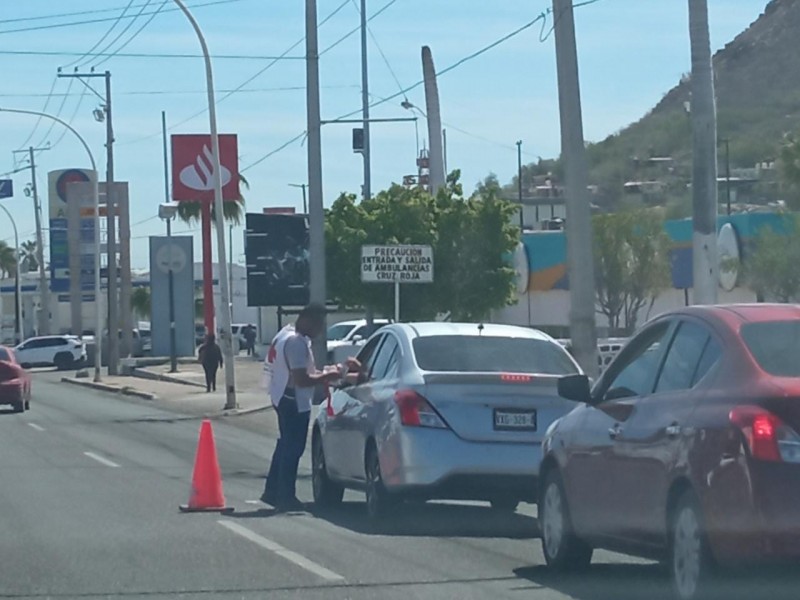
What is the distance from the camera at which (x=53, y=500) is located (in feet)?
48.9

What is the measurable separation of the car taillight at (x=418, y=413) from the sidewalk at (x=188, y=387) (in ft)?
64.9

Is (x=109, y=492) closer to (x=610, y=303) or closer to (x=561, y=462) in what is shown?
(x=561, y=462)

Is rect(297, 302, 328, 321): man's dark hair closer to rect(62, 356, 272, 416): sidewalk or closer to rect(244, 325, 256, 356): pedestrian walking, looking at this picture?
rect(62, 356, 272, 416): sidewalk

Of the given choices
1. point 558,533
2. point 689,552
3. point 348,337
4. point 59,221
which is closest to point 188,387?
point 348,337

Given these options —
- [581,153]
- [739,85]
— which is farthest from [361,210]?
[739,85]

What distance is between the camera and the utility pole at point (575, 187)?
18672 mm

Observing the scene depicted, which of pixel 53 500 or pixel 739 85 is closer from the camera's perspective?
pixel 53 500

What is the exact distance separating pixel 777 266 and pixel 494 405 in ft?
94.7

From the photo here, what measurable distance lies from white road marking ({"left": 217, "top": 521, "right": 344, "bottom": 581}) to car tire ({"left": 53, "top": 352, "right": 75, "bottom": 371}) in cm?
5772

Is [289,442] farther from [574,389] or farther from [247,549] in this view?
[574,389]

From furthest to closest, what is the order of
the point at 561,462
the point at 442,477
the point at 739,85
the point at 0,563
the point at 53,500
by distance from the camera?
the point at 739,85 → the point at 53,500 → the point at 442,477 → the point at 0,563 → the point at 561,462

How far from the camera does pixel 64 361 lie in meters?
69.4

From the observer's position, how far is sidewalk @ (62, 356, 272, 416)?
34.6 m

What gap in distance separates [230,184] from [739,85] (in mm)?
94186
